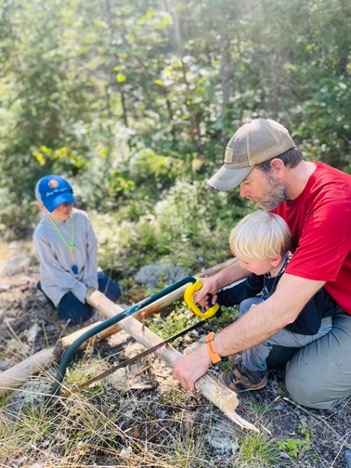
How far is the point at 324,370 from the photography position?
9.71 ft

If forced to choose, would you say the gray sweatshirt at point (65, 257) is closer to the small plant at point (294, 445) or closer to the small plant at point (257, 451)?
the small plant at point (257, 451)

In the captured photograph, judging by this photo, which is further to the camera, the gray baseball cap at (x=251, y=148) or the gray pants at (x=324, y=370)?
the gray pants at (x=324, y=370)

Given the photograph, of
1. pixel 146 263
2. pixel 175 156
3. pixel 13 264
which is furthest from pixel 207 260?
pixel 13 264

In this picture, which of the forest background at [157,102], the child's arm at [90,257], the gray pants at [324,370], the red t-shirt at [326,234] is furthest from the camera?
the forest background at [157,102]

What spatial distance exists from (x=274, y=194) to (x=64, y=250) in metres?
2.47

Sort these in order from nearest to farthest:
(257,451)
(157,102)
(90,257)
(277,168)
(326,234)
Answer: (326,234) < (257,451) < (277,168) < (90,257) < (157,102)

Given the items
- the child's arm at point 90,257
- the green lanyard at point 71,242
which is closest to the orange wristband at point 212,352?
the child's arm at point 90,257

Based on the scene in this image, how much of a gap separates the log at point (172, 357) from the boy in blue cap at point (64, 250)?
0.32 metres

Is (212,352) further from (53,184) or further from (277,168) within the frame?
(53,184)

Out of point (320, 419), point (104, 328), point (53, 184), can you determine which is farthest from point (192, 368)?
point (53, 184)

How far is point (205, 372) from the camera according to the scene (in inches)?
109

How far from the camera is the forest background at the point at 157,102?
571 cm

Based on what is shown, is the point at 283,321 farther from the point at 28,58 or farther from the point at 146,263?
the point at 28,58

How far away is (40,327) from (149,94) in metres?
4.66
